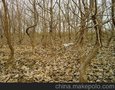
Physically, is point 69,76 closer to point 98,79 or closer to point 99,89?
point 98,79

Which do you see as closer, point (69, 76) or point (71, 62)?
point (69, 76)

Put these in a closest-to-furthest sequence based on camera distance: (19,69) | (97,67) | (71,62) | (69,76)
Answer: (69,76) < (97,67) < (19,69) < (71,62)

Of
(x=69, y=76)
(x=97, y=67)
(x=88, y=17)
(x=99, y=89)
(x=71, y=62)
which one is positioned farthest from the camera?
(x=71, y=62)

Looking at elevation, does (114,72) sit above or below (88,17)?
below

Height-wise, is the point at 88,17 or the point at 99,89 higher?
the point at 88,17

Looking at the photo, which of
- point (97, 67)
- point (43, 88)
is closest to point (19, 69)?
point (97, 67)

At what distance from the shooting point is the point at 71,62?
28.0 ft

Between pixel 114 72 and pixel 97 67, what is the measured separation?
764 mm

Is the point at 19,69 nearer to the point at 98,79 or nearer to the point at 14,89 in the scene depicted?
the point at 98,79

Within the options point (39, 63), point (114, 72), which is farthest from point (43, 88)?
point (39, 63)

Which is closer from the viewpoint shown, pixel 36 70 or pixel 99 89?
pixel 99 89

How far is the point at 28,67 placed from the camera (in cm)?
837

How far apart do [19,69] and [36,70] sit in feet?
1.93

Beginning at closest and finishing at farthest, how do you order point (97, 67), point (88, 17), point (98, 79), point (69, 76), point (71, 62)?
point (88, 17), point (98, 79), point (69, 76), point (97, 67), point (71, 62)
